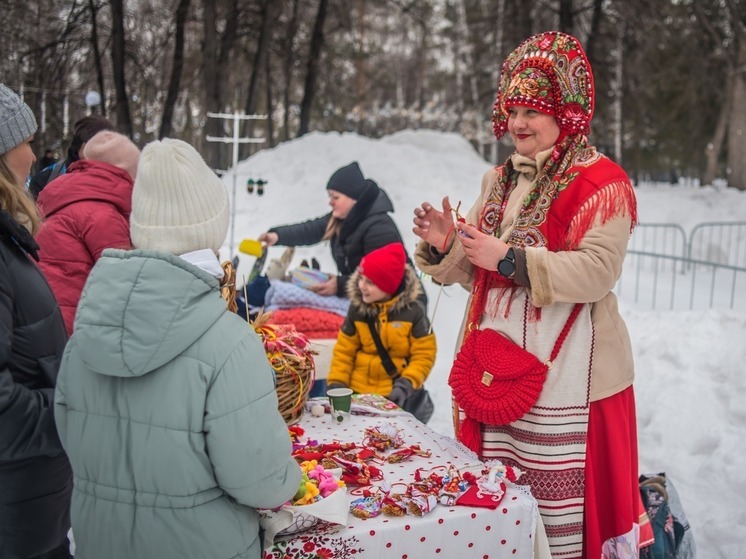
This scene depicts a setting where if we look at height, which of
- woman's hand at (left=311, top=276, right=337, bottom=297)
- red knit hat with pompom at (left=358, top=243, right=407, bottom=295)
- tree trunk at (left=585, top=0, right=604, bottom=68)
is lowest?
woman's hand at (left=311, top=276, right=337, bottom=297)

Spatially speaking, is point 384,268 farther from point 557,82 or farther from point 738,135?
point 738,135

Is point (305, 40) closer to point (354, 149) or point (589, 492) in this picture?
point (354, 149)

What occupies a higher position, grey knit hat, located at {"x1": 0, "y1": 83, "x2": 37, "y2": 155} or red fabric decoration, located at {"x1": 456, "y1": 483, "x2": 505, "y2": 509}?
grey knit hat, located at {"x1": 0, "y1": 83, "x2": 37, "y2": 155}

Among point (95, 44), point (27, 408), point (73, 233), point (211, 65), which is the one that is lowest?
point (27, 408)

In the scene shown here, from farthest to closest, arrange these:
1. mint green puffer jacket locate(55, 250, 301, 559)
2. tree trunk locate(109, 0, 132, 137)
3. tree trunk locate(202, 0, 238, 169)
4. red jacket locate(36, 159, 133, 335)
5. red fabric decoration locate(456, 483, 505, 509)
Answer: tree trunk locate(202, 0, 238, 169), tree trunk locate(109, 0, 132, 137), red jacket locate(36, 159, 133, 335), red fabric decoration locate(456, 483, 505, 509), mint green puffer jacket locate(55, 250, 301, 559)

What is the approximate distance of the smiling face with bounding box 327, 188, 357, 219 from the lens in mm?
4836

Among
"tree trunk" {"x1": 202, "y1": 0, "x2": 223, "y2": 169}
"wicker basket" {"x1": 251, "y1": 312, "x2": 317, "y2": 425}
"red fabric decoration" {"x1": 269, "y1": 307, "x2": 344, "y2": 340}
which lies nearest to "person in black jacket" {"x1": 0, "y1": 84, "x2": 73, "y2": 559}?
"wicker basket" {"x1": 251, "y1": 312, "x2": 317, "y2": 425}

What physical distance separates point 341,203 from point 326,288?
61 cm

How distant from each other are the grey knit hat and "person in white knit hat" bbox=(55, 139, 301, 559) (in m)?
0.87


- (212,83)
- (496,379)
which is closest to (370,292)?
(496,379)

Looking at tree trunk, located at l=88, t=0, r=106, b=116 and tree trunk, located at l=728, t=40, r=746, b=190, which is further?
tree trunk, located at l=728, t=40, r=746, b=190

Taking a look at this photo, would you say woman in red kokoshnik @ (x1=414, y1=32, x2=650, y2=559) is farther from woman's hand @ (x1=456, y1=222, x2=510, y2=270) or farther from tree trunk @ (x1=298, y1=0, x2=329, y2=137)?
tree trunk @ (x1=298, y1=0, x2=329, y2=137)

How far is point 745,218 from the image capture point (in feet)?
43.5

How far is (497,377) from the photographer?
2.45 m
